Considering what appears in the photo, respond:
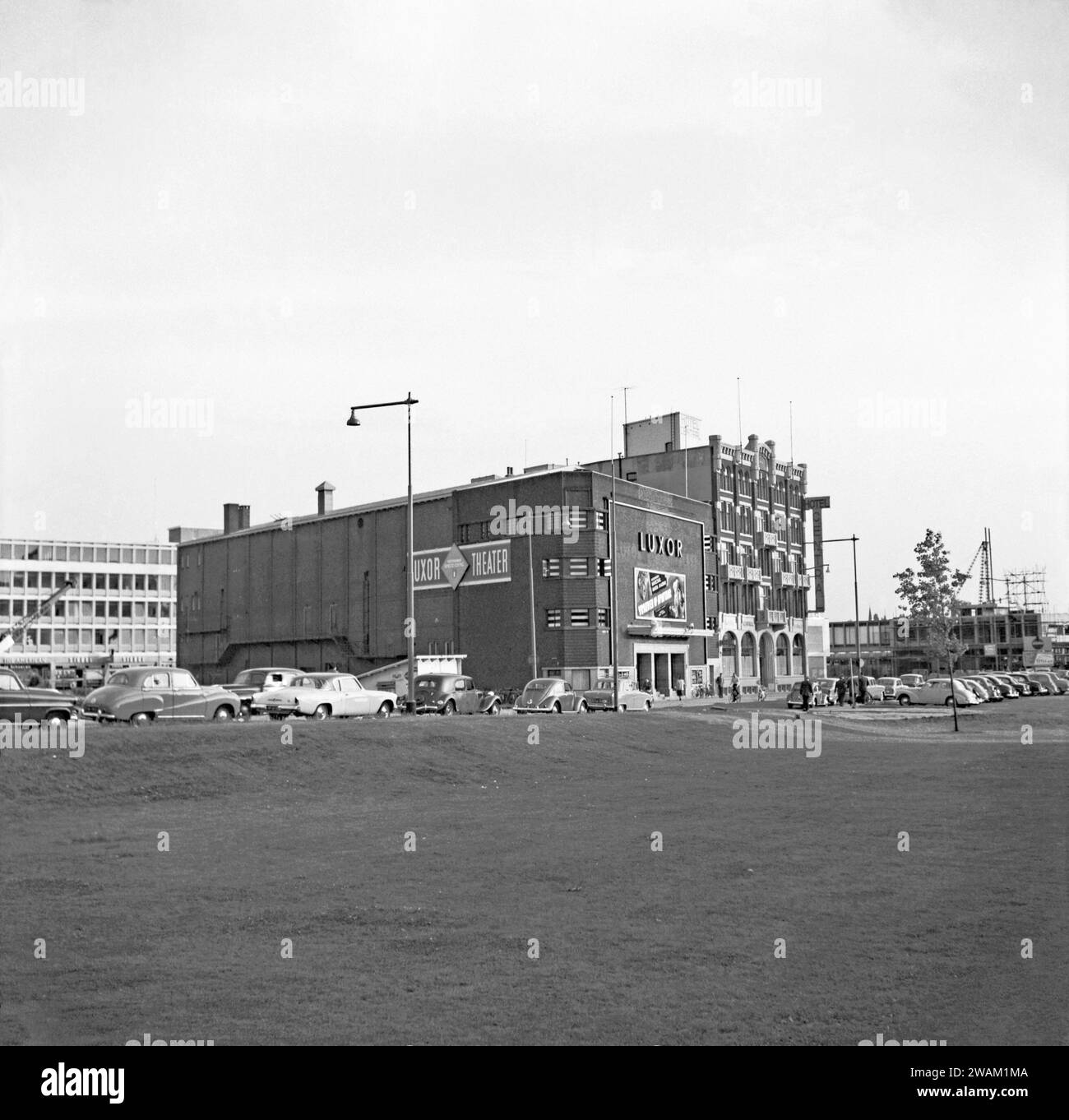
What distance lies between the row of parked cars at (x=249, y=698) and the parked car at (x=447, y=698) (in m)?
0.03

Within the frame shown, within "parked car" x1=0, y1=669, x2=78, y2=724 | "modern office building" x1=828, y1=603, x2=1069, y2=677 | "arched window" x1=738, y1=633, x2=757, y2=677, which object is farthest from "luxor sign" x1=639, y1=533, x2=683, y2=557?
"modern office building" x1=828, y1=603, x2=1069, y2=677

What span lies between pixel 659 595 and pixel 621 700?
31444 millimetres

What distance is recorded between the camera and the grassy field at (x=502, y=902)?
8.26 m

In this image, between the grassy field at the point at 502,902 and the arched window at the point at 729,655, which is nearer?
the grassy field at the point at 502,902

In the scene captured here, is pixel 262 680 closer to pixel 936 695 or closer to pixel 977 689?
pixel 936 695

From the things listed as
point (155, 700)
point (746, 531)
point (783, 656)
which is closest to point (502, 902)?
point (155, 700)

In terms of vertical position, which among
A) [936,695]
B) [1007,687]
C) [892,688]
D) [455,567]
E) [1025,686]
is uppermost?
[455,567]

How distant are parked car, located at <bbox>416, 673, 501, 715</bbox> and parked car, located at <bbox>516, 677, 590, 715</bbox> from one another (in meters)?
1.49

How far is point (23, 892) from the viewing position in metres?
12.8

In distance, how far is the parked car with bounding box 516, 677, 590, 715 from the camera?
157ft

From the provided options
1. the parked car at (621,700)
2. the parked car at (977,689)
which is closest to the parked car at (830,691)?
the parked car at (977,689)

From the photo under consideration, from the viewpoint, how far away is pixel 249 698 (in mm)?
35156

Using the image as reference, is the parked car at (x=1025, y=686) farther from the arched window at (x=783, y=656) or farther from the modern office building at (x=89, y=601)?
the modern office building at (x=89, y=601)
